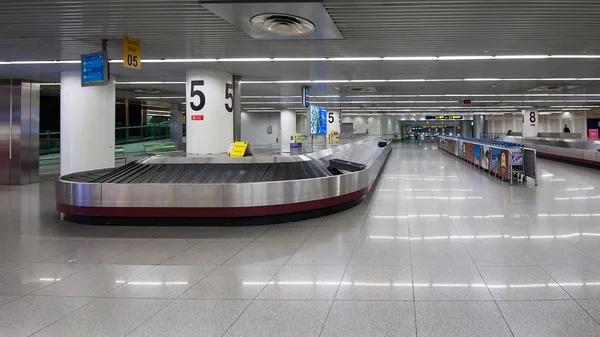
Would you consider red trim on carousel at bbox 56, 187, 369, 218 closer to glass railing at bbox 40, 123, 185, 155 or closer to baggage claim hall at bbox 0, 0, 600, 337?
baggage claim hall at bbox 0, 0, 600, 337

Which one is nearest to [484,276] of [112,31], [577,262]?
[577,262]

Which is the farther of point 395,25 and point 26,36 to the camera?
point 26,36

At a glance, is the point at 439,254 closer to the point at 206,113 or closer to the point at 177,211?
the point at 177,211

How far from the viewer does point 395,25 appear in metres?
7.82

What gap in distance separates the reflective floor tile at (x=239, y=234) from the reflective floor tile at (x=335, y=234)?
94 cm

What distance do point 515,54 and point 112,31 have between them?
32.6 feet

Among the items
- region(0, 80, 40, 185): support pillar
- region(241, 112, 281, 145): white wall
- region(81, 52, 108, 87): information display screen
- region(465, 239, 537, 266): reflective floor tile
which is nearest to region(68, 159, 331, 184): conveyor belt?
region(81, 52, 108, 87): information display screen

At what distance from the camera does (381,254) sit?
17.4 ft

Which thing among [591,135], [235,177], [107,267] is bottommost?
[107,267]

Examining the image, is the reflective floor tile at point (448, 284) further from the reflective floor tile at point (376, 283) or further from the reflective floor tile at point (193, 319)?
the reflective floor tile at point (193, 319)

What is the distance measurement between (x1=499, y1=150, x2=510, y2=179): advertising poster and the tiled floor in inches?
206

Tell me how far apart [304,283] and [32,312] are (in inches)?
99.6

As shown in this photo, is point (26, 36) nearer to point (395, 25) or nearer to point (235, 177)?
point (235, 177)

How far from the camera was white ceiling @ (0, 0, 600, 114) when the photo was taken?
266 inches
